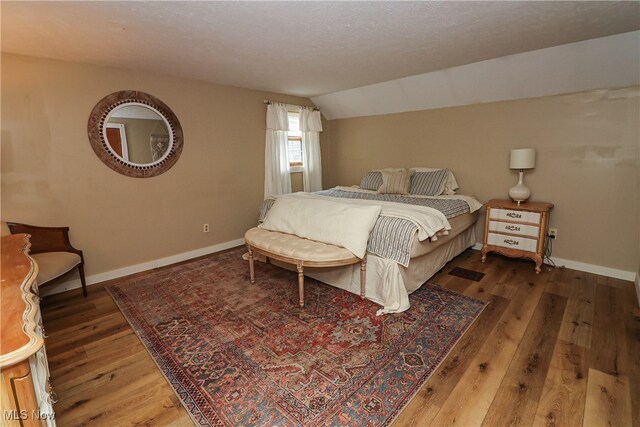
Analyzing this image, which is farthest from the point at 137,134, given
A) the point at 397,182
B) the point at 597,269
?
the point at 597,269

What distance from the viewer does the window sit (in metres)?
4.87

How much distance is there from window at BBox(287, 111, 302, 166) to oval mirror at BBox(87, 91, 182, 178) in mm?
1766

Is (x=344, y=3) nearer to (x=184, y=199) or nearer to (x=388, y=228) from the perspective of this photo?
(x=388, y=228)

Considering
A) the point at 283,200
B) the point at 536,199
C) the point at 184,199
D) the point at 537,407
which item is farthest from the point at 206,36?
the point at 536,199

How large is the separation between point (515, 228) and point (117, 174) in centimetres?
423

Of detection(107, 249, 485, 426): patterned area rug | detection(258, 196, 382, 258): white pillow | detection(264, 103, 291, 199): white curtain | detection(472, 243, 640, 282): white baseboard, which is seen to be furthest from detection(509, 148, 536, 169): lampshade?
detection(264, 103, 291, 199): white curtain

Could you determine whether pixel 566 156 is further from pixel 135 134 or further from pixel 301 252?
pixel 135 134

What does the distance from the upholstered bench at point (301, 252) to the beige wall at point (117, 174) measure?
1327 mm

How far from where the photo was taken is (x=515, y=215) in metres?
3.28

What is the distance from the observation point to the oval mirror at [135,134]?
10.1 ft

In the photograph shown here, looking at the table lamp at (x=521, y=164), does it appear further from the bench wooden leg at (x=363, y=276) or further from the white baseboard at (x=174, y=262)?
the bench wooden leg at (x=363, y=276)

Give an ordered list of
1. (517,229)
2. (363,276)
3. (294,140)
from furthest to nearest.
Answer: (294,140) < (517,229) < (363,276)

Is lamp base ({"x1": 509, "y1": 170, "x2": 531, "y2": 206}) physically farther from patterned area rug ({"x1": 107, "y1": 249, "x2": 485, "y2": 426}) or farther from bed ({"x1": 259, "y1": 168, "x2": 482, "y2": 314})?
patterned area rug ({"x1": 107, "y1": 249, "x2": 485, "y2": 426})

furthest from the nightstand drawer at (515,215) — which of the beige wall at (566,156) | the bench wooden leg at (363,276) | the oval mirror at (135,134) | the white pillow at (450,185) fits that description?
the oval mirror at (135,134)
